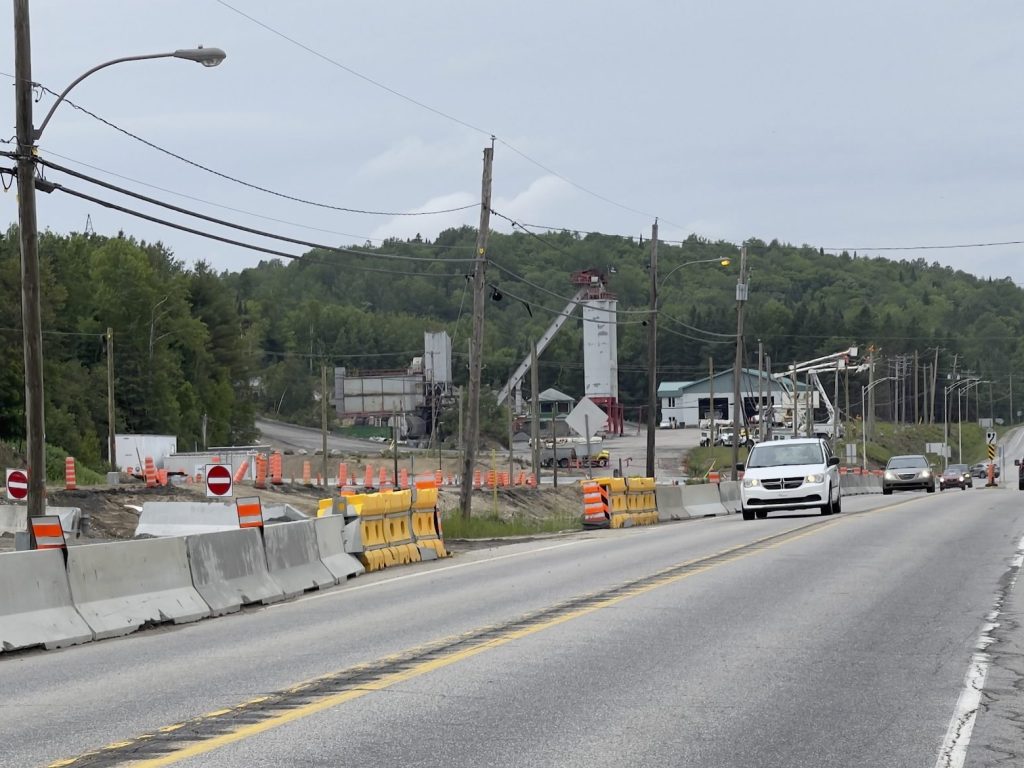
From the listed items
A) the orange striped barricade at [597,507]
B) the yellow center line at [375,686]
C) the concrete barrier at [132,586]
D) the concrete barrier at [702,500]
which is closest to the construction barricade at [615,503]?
the orange striped barricade at [597,507]

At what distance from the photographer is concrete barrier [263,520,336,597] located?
18.0 metres

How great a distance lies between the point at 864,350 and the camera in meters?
167

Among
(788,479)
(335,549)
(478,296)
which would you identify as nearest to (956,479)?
(788,479)

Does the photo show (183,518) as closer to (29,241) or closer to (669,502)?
(669,502)

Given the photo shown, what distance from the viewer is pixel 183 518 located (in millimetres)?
33625

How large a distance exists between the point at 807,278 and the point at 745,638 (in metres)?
182

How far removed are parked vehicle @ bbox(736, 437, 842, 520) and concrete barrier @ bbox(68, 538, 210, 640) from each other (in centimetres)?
1945

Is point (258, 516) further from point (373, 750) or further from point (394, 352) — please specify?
point (394, 352)

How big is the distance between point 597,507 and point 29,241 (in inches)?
647

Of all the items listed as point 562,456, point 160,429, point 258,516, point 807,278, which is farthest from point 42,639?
point 807,278

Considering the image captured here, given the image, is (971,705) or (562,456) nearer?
(971,705)

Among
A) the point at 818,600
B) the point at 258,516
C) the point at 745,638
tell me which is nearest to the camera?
the point at 745,638

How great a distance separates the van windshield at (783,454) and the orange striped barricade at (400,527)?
12.6m

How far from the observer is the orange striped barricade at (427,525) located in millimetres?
23672
